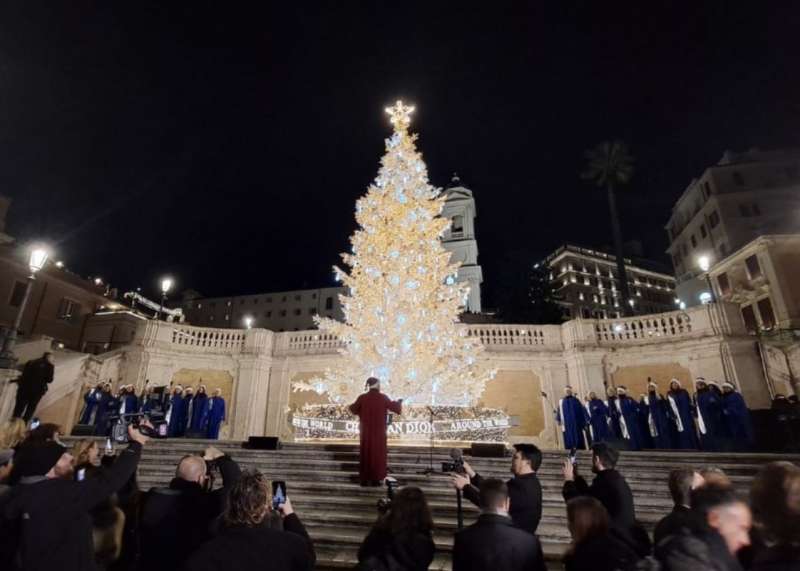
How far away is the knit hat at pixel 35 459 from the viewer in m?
3.05

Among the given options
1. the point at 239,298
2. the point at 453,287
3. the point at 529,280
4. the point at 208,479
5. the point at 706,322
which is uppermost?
the point at 239,298

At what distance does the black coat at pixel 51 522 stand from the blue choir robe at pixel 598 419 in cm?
1353

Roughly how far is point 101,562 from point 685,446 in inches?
548

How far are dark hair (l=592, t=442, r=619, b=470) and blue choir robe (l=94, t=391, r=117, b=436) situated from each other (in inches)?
556

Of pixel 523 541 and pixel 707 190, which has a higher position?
pixel 707 190

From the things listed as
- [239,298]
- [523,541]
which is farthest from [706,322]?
[239,298]

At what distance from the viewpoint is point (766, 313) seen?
27.4m

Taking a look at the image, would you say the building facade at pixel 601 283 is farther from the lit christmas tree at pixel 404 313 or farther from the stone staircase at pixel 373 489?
the stone staircase at pixel 373 489

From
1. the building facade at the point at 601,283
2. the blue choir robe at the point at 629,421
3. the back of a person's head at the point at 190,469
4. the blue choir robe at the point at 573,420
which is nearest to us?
the back of a person's head at the point at 190,469

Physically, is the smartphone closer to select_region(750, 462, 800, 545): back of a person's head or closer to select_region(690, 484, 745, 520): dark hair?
select_region(690, 484, 745, 520): dark hair

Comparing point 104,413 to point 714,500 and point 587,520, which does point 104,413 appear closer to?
point 587,520

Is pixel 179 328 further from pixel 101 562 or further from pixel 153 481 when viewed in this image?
pixel 101 562

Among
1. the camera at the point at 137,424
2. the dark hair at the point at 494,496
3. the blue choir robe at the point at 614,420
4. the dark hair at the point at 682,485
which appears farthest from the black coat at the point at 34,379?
the blue choir robe at the point at 614,420

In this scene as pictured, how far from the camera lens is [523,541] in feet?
9.79
